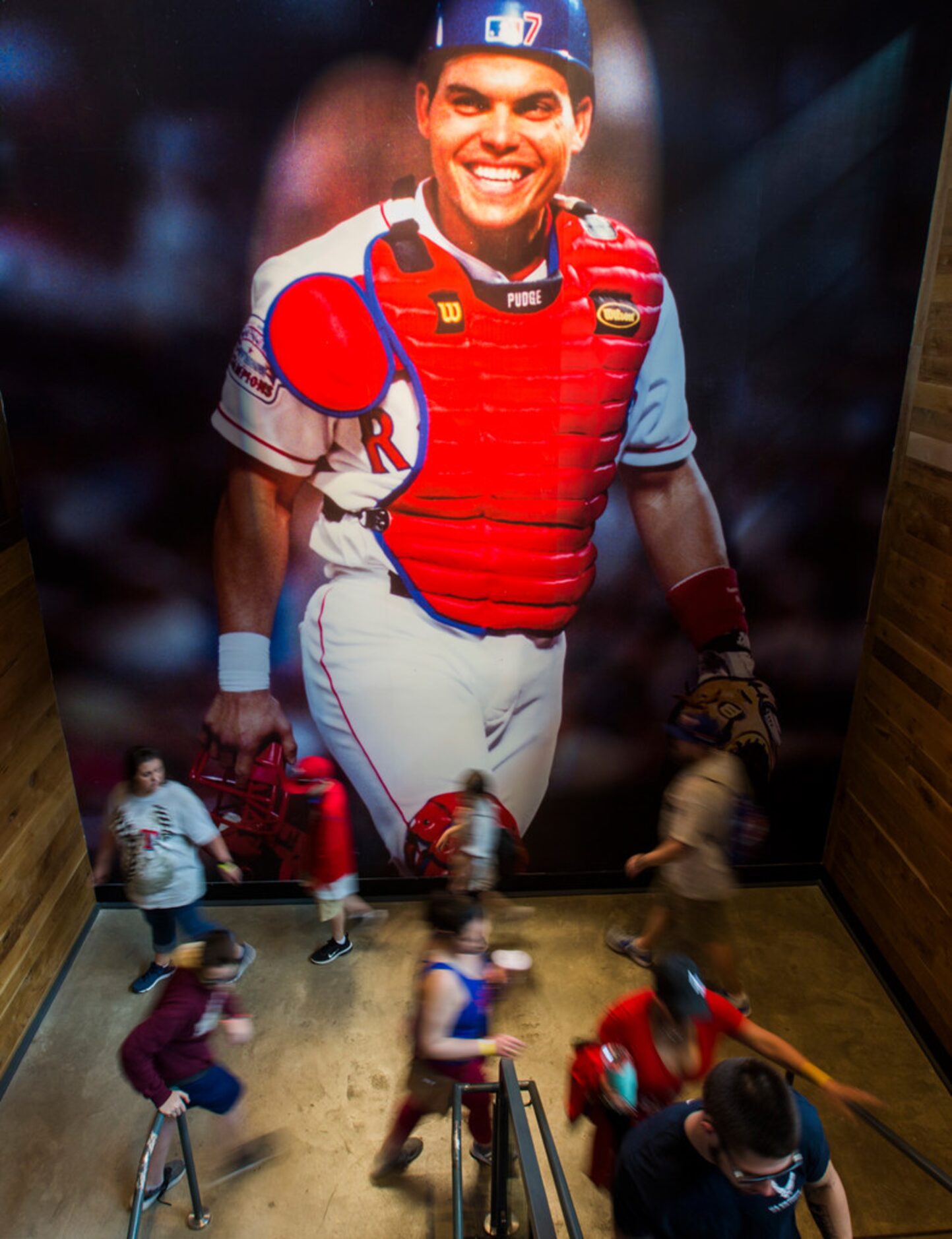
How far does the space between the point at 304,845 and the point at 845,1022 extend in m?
2.52

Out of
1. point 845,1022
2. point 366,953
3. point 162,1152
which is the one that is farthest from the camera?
point 366,953

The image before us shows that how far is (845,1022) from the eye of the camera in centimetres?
379

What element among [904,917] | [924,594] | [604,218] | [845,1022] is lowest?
[845,1022]

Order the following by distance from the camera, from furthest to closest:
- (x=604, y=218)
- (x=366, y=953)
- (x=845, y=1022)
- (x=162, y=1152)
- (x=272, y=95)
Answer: (x=366, y=953)
(x=845, y=1022)
(x=604, y=218)
(x=272, y=95)
(x=162, y=1152)

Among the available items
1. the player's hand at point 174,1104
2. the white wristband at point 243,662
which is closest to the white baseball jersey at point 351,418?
the white wristband at point 243,662

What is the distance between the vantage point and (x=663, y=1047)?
2.32 m

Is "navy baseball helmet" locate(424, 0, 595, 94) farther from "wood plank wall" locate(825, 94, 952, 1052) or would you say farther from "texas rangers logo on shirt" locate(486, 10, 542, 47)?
"wood plank wall" locate(825, 94, 952, 1052)

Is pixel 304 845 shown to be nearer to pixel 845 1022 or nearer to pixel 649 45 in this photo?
pixel 845 1022

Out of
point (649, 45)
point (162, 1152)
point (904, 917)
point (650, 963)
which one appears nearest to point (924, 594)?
point (904, 917)

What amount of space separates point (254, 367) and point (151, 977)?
2709 millimetres

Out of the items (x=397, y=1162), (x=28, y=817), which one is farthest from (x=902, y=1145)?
(x=28, y=817)

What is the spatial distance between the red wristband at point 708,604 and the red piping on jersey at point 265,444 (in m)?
1.71

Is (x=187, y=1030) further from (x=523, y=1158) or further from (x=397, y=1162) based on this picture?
(x=523, y=1158)

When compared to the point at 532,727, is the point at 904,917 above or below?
below
